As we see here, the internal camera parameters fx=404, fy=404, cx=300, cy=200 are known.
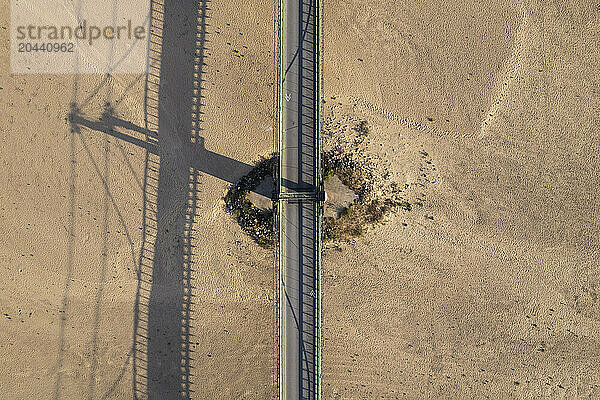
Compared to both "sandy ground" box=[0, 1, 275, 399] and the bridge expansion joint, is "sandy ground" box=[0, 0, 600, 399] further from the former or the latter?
the bridge expansion joint

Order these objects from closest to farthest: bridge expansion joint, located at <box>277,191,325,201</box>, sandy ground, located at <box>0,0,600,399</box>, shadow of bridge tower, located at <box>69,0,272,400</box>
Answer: bridge expansion joint, located at <box>277,191,325,201</box>, sandy ground, located at <box>0,0,600,399</box>, shadow of bridge tower, located at <box>69,0,272,400</box>

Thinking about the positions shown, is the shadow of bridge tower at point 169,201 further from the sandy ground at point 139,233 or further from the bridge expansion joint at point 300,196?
the bridge expansion joint at point 300,196

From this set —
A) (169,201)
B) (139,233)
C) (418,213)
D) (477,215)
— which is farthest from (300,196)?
(477,215)

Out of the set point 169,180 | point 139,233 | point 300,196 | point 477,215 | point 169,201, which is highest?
point 169,180

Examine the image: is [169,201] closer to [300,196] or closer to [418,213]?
[300,196]

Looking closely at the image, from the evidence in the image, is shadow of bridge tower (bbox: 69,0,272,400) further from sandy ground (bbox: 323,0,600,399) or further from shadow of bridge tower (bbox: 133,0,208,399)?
sandy ground (bbox: 323,0,600,399)

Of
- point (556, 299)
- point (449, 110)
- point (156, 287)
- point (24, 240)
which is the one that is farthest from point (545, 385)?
point (24, 240)

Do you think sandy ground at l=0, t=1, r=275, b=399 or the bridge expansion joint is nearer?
the bridge expansion joint

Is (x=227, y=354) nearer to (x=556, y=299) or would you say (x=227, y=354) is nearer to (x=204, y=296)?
(x=204, y=296)

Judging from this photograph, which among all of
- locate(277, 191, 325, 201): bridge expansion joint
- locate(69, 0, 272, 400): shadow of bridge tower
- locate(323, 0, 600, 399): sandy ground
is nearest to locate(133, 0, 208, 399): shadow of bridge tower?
locate(69, 0, 272, 400): shadow of bridge tower

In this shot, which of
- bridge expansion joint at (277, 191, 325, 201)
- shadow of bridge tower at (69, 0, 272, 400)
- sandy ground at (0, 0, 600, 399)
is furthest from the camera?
shadow of bridge tower at (69, 0, 272, 400)
